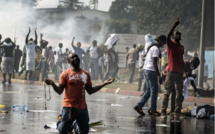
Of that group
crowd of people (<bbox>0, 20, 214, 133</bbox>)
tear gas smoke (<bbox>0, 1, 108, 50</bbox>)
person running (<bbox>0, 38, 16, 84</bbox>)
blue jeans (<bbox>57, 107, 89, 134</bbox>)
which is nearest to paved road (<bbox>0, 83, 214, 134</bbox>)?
crowd of people (<bbox>0, 20, 214, 133</bbox>)

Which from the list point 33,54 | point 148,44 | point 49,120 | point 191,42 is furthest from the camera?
point 191,42

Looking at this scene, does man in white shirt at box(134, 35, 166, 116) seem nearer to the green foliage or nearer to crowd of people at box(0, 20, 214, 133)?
crowd of people at box(0, 20, 214, 133)

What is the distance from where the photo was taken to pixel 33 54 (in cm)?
2131

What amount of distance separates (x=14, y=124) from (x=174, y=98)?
3.90 metres

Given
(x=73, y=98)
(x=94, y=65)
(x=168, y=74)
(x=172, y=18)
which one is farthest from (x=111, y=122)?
(x=172, y=18)

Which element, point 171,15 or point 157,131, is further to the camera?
point 171,15

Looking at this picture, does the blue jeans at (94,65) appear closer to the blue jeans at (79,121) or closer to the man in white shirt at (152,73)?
the man in white shirt at (152,73)

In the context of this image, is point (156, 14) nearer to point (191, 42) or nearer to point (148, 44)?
point (191, 42)

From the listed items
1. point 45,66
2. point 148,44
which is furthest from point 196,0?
point 148,44

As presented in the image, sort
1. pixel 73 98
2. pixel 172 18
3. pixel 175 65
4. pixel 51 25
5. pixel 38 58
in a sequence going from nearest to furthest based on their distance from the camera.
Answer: pixel 73 98 < pixel 175 65 < pixel 38 58 < pixel 172 18 < pixel 51 25

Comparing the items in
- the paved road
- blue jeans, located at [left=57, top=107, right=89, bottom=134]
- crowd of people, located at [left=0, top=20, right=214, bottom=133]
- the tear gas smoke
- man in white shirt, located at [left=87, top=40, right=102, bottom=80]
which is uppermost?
the tear gas smoke

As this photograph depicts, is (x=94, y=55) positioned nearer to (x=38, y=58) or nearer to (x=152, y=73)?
(x=38, y=58)

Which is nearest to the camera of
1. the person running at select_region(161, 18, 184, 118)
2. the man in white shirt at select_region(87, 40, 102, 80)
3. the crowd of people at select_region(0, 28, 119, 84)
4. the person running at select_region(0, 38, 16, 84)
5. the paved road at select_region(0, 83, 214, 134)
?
the paved road at select_region(0, 83, 214, 134)

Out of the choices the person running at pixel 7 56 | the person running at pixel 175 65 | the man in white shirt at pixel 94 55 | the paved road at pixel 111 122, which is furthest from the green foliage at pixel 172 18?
the person running at pixel 175 65
